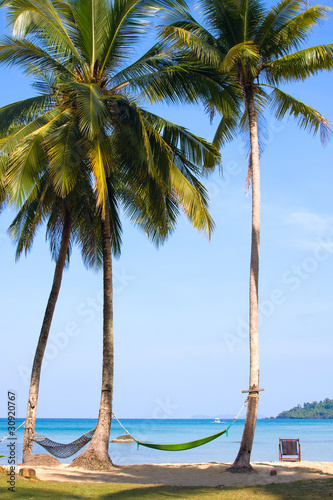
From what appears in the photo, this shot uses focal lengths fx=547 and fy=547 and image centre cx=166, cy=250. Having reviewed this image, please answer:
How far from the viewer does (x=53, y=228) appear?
12961 millimetres

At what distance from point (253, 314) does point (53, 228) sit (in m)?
5.46

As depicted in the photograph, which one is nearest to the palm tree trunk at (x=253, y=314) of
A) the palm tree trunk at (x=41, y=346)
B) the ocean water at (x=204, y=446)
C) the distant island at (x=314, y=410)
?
the palm tree trunk at (x=41, y=346)

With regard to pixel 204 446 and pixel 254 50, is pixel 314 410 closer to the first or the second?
pixel 204 446

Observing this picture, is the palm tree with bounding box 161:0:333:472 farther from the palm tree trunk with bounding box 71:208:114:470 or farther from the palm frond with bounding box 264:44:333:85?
the palm tree trunk with bounding box 71:208:114:470

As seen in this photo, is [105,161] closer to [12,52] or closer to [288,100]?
[12,52]

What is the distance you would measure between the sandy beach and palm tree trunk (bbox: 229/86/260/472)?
377 millimetres

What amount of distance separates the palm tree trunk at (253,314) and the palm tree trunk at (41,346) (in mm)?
4148

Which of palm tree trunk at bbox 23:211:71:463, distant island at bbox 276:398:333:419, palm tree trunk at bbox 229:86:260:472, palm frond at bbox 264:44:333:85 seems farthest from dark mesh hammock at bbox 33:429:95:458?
distant island at bbox 276:398:333:419

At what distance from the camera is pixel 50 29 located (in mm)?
10242

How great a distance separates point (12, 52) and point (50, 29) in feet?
3.09

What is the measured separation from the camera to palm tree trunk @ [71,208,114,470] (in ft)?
31.8

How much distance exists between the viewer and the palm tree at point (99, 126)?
9.63 m

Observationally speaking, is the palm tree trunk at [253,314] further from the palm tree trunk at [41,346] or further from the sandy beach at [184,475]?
the palm tree trunk at [41,346]

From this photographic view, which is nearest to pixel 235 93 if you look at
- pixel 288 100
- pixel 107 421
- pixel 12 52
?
pixel 288 100
